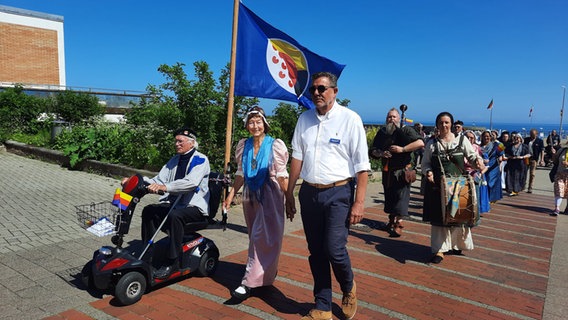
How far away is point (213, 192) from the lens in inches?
167

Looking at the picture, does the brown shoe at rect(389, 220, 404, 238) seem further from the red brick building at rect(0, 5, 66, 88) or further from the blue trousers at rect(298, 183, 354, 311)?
the red brick building at rect(0, 5, 66, 88)

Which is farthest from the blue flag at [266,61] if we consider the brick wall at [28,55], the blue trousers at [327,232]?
the brick wall at [28,55]

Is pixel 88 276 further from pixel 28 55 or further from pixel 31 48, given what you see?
pixel 31 48

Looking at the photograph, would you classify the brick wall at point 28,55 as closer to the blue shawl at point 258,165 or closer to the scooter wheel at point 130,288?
the scooter wheel at point 130,288

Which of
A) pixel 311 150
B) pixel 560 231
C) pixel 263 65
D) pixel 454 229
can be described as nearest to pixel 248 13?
pixel 263 65

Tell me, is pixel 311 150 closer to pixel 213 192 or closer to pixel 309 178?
pixel 309 178

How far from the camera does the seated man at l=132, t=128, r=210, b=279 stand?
3957 millimetres

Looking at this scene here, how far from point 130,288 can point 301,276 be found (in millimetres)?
1816

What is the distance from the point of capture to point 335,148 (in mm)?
3312

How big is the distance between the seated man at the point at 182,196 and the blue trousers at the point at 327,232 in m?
1.23

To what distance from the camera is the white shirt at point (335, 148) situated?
328 centimetres

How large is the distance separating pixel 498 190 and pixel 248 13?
7.72 metres

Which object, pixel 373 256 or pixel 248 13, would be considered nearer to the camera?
pixel 373 256

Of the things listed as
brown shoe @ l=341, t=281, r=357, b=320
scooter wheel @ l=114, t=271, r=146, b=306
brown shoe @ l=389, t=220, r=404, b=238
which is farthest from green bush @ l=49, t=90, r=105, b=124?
brown shoe @ l=341, t=281, r=357, b=320
